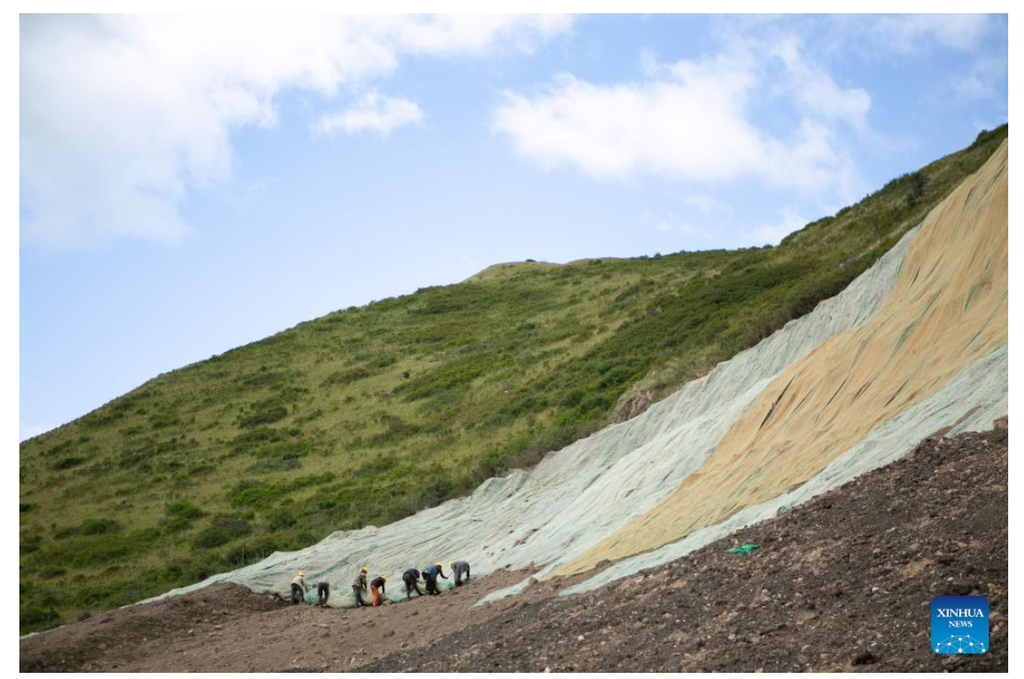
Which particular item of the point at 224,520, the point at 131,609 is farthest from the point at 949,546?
the point at 224,520

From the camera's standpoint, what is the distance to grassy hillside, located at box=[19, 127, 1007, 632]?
3494cm

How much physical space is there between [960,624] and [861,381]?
1084 centimetres

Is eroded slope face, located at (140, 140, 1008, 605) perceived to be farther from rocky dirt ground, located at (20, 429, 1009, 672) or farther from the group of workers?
rocky dirt ground, located at (20, 429, 1009, 672)

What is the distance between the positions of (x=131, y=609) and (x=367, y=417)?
28918 millimetres

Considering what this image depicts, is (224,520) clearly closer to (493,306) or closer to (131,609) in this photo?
(131,609)

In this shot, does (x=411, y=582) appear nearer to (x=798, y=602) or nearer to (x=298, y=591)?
(x=298, y=591)

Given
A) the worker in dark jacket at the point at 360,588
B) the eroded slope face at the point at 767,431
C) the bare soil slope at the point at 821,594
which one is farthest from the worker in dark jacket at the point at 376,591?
the bare soil slope at the point at 821,594

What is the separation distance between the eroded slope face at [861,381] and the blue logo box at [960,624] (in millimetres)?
7411

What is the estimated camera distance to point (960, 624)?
842cm

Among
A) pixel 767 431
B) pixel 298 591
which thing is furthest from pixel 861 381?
pixel 298 591

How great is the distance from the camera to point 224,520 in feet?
128

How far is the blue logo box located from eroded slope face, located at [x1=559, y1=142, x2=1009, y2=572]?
24.3 feet

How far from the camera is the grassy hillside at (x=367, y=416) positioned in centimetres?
3494

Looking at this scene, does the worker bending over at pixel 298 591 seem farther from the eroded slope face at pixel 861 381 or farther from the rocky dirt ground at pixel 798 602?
the eroded slope face at pixel 861 381
